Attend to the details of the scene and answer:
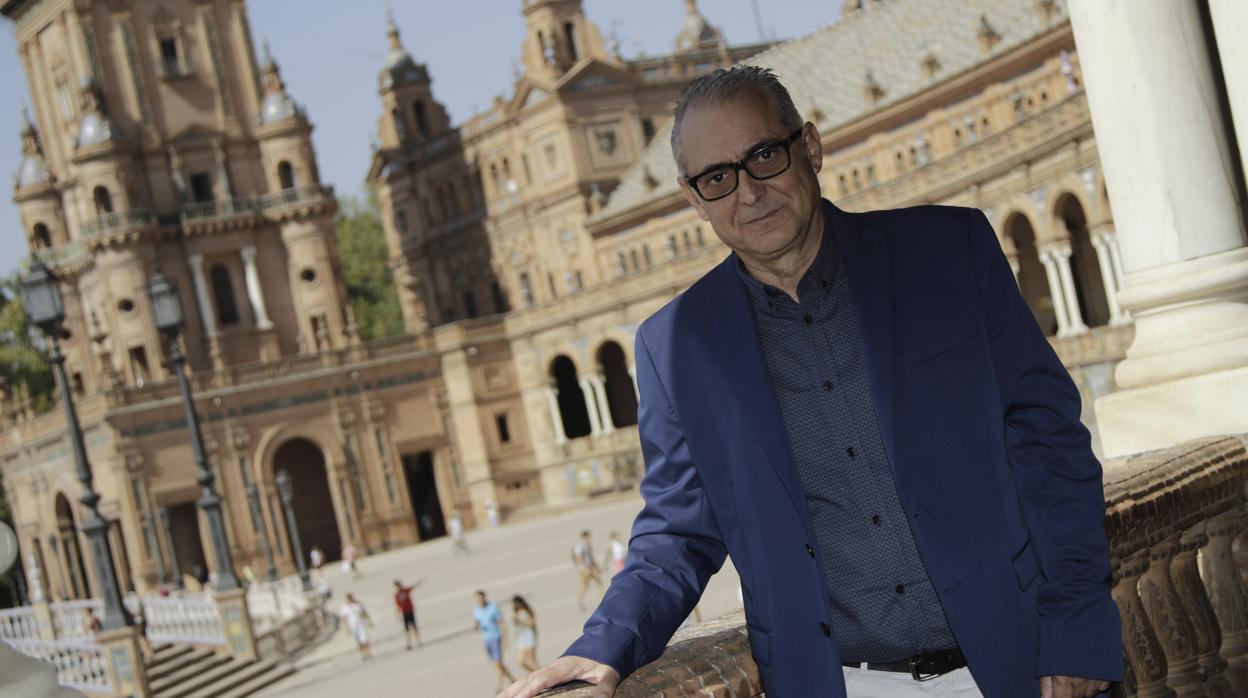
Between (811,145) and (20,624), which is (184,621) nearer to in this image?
(20,624)

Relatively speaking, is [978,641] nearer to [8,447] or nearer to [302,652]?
[302,652]

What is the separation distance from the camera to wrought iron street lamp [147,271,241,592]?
71.8 feet

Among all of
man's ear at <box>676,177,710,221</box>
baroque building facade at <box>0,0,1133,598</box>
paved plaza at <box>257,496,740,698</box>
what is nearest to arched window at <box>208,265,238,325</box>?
baroque building facade at <box>0,0,1133,598</box>

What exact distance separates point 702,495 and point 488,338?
54.6m

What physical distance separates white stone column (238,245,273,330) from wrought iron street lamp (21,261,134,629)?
119 ft

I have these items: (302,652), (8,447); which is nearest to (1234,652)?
(302,652)

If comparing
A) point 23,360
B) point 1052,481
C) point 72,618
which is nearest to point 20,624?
point 72,618

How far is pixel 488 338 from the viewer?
57.4 m

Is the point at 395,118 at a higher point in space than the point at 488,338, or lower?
higher

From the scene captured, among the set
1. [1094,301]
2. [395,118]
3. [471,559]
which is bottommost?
[471,559]

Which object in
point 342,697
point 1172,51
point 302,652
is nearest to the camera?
point 1172,51

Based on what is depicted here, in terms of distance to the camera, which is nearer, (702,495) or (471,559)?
(702,495)

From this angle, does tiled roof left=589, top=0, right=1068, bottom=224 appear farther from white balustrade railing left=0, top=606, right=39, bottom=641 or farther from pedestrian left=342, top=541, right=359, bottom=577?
white balustrade railing left=0, top=606, right=39, bottom=641

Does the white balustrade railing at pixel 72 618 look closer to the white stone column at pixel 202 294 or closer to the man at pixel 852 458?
the white stone column at pixel 202 294
